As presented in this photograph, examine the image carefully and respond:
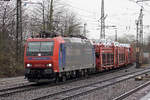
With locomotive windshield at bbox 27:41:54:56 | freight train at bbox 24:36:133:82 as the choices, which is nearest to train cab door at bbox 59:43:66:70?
freight train at bbox 24:36:133:82

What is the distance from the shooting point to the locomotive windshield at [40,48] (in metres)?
18.6

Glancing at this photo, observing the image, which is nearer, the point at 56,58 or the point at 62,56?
the point at 56,58

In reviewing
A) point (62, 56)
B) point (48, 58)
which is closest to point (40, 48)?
point (48, 58)

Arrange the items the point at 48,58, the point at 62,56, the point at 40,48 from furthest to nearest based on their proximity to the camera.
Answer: the point at 62,56 → the point at 40,48 → the point at 48,58

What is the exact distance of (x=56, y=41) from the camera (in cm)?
1864

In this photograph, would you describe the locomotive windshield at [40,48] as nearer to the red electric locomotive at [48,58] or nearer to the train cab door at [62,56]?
the red electric locomotive at [48,58]

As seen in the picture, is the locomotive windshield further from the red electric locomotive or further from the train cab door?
the train cab door

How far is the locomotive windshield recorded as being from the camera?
18578 millimetres

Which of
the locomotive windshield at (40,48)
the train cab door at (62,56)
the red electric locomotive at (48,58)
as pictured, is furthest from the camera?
the train cab door at (62,56)

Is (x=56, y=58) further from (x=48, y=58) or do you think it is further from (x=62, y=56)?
(x=62, y=56)

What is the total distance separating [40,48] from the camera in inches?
741

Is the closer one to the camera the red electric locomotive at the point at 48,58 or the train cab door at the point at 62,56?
the red electric locomotive at the point at 48,58

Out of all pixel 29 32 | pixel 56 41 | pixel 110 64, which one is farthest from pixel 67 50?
pixel 29 32

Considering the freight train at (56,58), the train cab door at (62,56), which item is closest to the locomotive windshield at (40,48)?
the freight train at (56,58)
